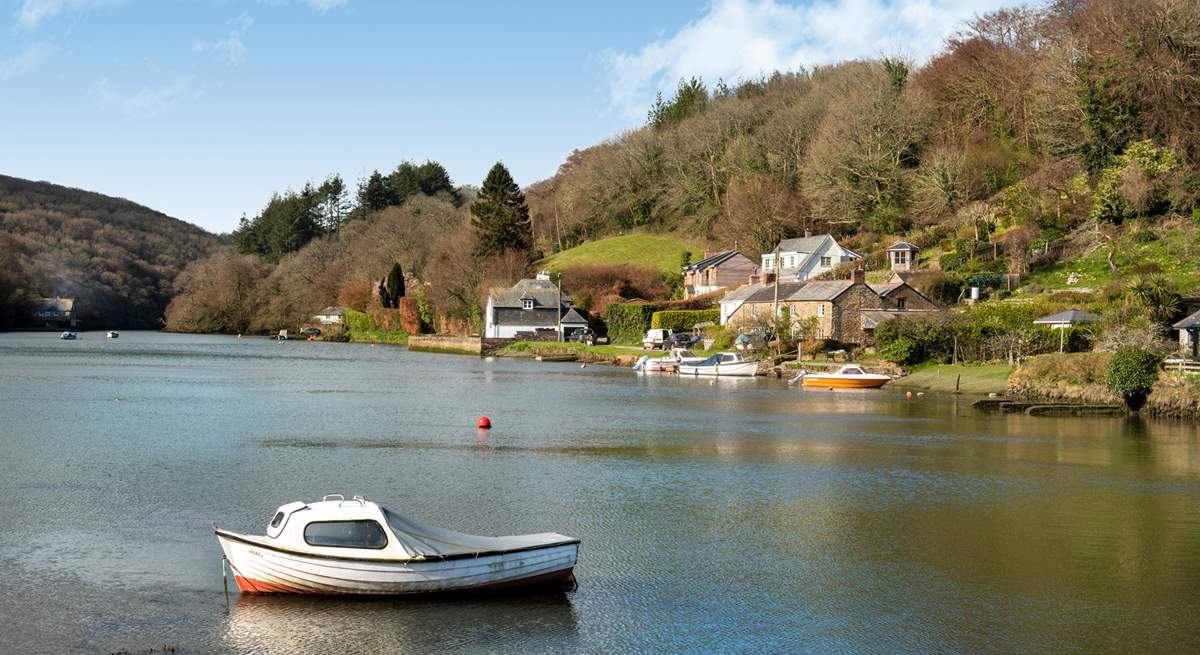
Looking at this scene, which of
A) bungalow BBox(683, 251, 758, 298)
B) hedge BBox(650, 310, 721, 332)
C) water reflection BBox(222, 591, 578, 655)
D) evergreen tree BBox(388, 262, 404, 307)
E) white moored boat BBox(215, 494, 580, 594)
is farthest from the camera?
evergreen tree BBox(388, 262, 404, 307)

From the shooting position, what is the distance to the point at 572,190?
14062 centimetres

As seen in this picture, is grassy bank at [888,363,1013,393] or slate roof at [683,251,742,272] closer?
grassy bank at [888,363,1013,393]

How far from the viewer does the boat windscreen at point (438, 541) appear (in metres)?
17.1

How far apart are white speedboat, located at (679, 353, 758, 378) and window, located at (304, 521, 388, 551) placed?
52.5 m

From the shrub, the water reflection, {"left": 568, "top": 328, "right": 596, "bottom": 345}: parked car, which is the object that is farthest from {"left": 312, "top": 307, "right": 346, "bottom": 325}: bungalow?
the water reflection

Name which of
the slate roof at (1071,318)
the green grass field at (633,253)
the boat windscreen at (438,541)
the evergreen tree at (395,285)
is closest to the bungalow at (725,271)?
the green grass field at (633,253)

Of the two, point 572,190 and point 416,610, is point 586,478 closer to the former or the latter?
point 416,610

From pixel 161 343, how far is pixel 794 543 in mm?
109625

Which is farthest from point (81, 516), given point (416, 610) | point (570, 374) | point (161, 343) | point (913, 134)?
point (161, 343)

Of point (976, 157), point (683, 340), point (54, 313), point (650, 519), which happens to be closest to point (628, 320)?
point (683, 340)

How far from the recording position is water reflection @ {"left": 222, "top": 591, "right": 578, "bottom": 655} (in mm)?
15430

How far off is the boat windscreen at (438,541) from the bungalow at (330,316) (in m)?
123

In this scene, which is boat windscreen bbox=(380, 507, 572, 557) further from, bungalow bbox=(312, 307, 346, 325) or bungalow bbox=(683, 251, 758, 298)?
bungalow bbox=(312, 307, 346, 325)

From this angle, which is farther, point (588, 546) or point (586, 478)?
point (586, 478)
